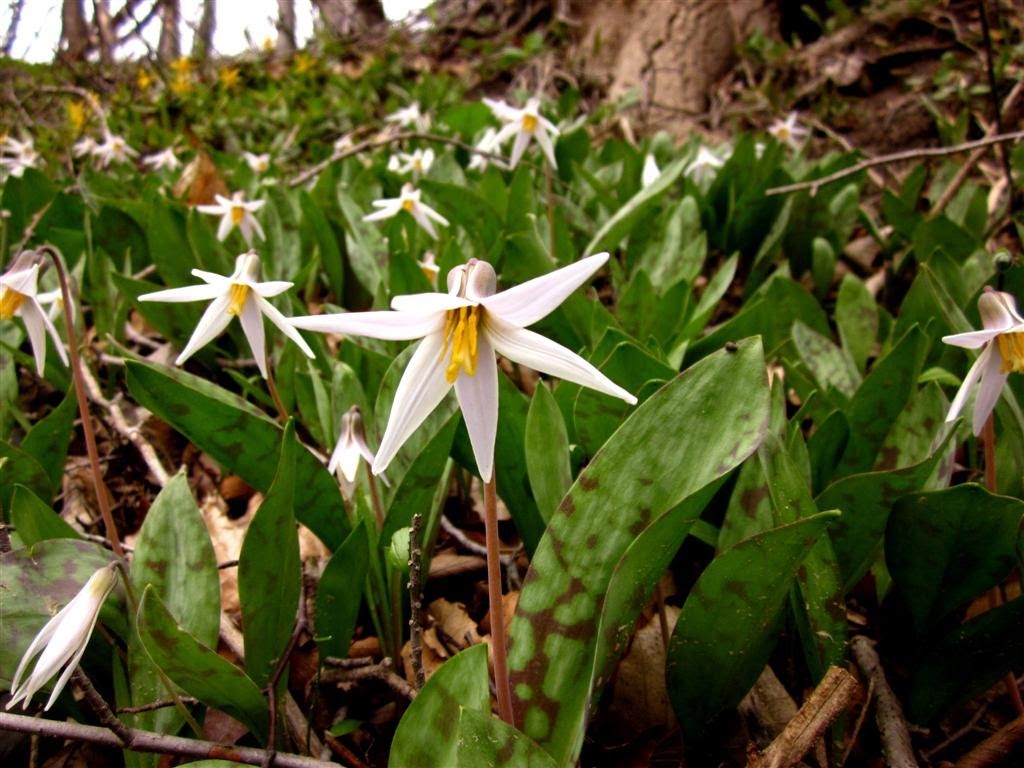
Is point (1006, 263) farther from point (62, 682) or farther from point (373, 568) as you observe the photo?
point (62, 682)

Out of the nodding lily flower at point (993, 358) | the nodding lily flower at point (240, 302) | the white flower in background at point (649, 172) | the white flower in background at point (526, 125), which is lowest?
the nodding lily flower at point (993, 358)

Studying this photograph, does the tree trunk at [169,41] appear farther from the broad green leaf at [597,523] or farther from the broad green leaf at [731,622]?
the broad green leaf at [731,622]

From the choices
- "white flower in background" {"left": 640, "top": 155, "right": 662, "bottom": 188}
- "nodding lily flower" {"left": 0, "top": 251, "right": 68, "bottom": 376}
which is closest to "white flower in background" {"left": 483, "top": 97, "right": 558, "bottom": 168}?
"white flower in background" {"left": 640, "top": 155, "right": 662, "bottom": 188}

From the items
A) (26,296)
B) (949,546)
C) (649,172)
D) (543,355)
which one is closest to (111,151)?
(649,172)

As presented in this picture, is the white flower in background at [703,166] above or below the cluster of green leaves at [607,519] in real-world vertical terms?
above

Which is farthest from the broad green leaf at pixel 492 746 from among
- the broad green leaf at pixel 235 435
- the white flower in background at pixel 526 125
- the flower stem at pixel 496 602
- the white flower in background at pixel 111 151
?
the white flower in background at pixel 111 151

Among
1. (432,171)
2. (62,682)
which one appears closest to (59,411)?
(62,682)
